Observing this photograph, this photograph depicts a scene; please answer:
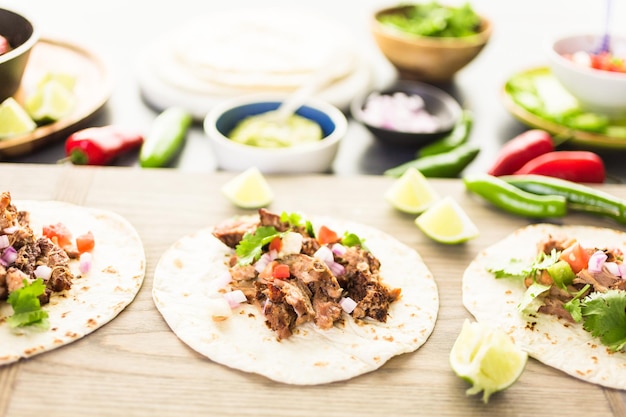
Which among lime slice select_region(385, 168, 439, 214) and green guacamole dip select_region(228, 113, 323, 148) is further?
green guacamole dip select_region(228, 113, 323, 148)

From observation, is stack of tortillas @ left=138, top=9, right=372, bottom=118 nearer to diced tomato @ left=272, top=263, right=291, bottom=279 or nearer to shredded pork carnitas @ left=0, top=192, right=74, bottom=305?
shredded pork carnitas @ left=0, top=192, right=74, bottom=305

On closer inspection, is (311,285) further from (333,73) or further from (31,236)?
(333,73)

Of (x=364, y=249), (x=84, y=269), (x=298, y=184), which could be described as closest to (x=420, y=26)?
(x=298, y=184)

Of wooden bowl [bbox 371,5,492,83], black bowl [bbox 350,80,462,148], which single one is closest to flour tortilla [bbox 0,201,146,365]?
black bowl [bbox 350,80,462,148]

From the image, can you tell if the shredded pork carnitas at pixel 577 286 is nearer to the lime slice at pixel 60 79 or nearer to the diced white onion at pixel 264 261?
the diced white onion at pixel 264 261

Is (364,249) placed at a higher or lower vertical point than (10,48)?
lower

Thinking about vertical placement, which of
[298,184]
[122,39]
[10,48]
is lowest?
[122,39]

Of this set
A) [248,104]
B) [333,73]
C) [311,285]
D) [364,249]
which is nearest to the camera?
[311,285]
